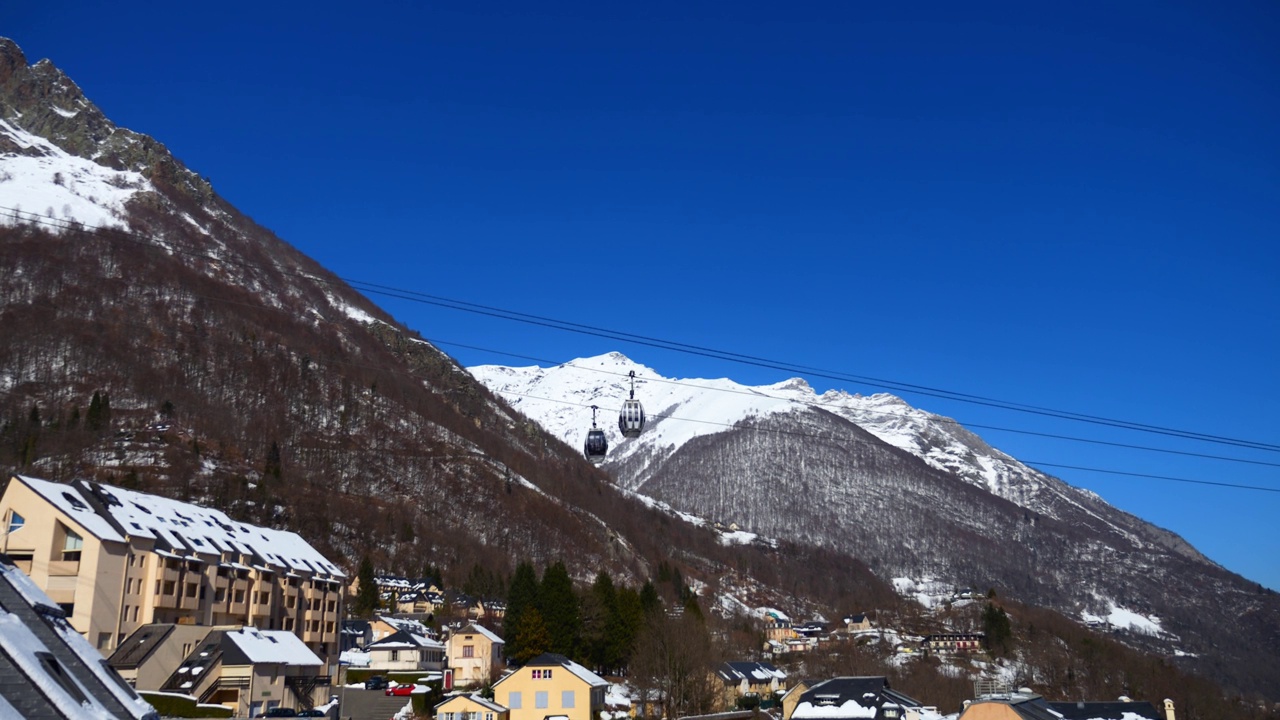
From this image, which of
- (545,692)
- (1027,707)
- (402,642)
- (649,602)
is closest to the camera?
(1027,707)

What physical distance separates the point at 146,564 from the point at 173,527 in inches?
273

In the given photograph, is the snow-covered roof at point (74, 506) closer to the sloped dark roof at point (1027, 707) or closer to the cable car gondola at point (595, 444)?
the cable car gondola at point (595, 444)

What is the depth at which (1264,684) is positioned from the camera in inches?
7077

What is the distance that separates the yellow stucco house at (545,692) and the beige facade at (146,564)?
1919cm

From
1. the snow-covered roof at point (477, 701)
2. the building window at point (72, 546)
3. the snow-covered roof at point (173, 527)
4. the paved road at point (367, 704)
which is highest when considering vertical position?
the snow-covered roof at point (173, 527)

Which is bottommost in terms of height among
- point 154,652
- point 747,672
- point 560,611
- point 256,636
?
point 747,672

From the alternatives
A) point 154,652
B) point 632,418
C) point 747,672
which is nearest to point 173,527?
point 154,652

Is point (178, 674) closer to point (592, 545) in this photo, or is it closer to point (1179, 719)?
point (1179, 719)

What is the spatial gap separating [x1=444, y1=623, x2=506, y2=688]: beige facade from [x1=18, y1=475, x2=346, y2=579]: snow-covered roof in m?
11.8

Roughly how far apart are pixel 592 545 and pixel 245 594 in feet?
417

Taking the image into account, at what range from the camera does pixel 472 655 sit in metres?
81.8

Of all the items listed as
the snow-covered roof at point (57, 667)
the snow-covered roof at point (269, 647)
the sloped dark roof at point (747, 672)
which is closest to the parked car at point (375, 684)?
the snow-covered roof at point (269, 647)

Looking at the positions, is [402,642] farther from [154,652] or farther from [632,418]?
[632,418]

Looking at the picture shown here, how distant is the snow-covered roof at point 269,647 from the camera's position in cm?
5206
